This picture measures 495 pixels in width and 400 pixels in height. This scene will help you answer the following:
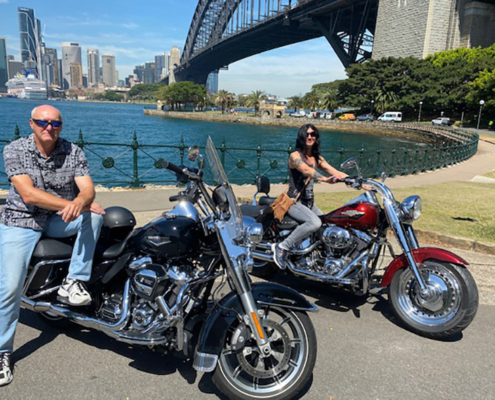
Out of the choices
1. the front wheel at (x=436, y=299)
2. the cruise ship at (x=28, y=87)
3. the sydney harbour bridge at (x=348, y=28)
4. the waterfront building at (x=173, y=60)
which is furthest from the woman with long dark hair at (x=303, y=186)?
the cruise ship at (x=28, y=87)

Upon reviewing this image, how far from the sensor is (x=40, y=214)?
2896 mm

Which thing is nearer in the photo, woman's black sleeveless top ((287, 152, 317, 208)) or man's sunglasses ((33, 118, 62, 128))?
man's sunglasses ((33, 118, 62, 128))

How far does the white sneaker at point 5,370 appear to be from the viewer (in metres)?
2.78

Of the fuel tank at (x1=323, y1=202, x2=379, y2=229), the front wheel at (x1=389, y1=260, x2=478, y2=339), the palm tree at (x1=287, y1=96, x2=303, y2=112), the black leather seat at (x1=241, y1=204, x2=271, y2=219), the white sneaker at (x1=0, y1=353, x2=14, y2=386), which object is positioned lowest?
the white sneaker at (x1=0, y1=353, x2=14, y2=386)

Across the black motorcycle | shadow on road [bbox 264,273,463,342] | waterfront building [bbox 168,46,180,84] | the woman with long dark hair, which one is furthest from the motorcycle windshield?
waterfront building [bbox 168,46,180,84]

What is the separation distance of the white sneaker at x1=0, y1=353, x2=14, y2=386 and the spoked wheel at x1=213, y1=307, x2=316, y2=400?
1.41 meters

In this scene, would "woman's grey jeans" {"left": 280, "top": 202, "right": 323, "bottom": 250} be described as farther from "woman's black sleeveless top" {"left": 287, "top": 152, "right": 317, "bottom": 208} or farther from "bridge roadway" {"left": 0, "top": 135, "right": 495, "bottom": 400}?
"bridge roadway" {"left": 0, "top": 135, "right": 495, "bottom": 400}

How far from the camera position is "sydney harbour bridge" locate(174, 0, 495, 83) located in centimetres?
6656

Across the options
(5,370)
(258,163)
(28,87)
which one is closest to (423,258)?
(5,370)

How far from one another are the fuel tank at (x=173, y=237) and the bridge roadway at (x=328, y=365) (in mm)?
906

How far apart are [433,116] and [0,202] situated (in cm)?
7125

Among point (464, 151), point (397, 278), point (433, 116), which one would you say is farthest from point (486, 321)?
point (433, 116)

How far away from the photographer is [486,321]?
3965 mm

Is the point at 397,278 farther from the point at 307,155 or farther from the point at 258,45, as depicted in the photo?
the point at 258,45
